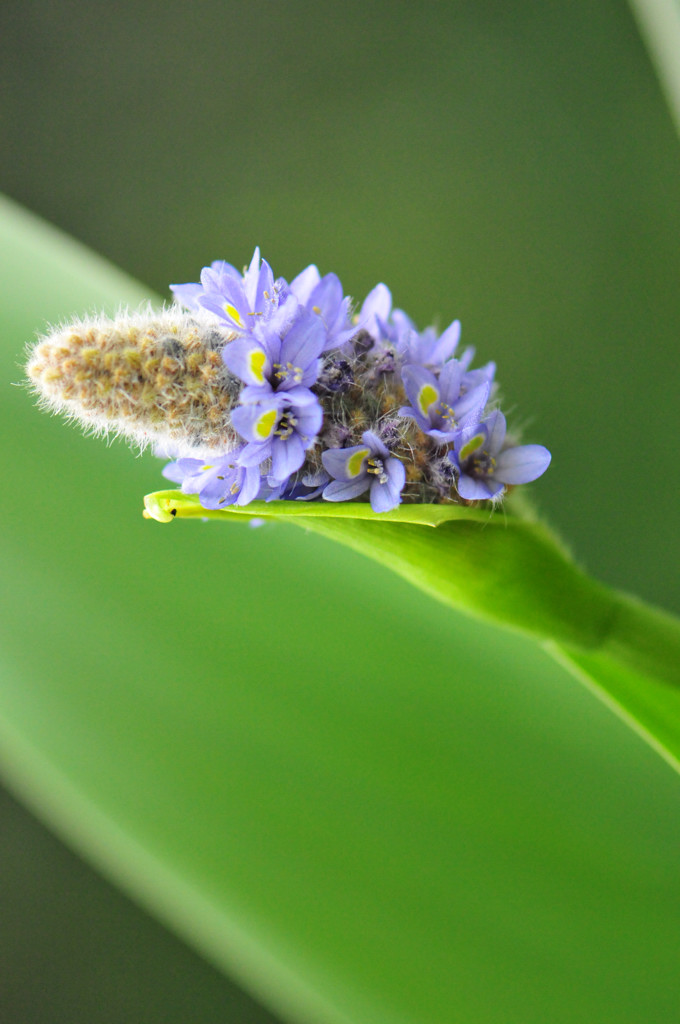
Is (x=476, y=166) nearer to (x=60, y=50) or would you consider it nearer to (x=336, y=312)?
(x=60, y=50)

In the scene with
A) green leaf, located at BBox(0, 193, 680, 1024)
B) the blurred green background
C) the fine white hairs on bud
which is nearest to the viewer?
the fine white hairs on bud

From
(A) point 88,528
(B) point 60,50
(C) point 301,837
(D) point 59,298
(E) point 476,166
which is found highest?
(E) point 476,166

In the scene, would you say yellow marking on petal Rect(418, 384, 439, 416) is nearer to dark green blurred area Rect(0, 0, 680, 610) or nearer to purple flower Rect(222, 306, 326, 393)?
purple flower Rect(222, 306, 326, 393)

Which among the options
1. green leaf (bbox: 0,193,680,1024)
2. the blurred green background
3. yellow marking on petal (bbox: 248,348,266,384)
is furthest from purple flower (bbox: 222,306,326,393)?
the blurred green background

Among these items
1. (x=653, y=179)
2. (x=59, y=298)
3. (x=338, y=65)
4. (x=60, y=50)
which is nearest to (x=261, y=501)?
(x=59, y=298)

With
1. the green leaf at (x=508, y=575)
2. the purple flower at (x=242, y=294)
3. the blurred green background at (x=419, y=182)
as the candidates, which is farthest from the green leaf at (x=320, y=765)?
the blurred green background at (x=419, y=182)

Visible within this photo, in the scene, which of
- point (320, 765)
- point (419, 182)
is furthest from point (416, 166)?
point (320, 765)

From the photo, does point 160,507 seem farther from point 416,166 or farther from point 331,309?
point 416,166

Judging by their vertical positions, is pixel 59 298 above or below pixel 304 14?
below
